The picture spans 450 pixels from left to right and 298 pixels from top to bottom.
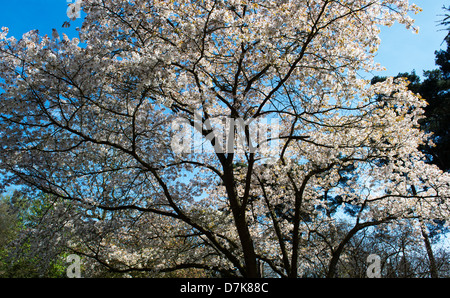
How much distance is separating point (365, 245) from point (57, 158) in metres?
8.37

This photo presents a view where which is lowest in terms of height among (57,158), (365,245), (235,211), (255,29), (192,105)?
(365,245)

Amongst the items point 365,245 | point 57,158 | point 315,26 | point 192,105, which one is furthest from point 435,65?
point 57,158

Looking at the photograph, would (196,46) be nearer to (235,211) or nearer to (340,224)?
(235,211)

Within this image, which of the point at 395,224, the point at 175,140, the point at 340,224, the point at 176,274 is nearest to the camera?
the point at 175,140

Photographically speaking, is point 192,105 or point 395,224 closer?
point 192,105

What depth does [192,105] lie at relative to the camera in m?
6.33

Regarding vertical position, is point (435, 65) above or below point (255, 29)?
above

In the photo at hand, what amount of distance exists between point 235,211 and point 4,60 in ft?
17.6

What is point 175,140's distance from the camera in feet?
22.6

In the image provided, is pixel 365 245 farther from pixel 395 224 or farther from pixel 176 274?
pixel 176 274
